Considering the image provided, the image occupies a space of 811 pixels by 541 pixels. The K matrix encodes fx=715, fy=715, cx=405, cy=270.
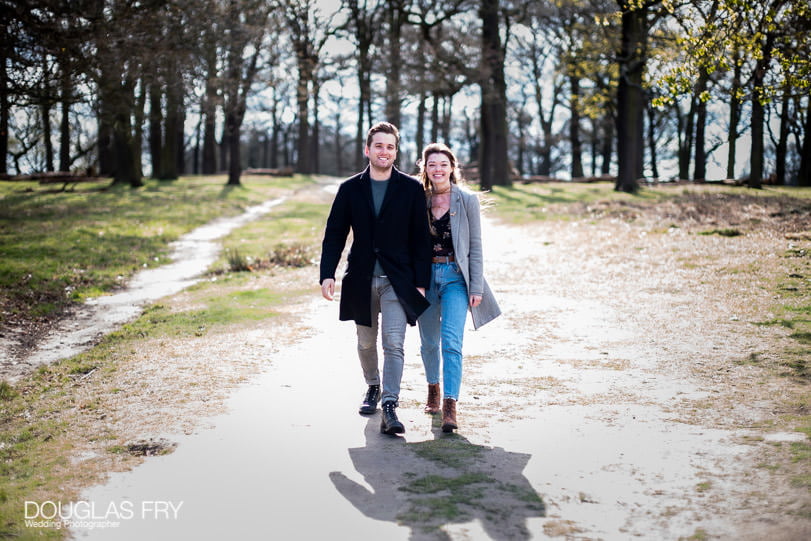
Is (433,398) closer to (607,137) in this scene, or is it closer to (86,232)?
(86,232)

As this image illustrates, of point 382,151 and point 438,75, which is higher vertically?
point 438,75

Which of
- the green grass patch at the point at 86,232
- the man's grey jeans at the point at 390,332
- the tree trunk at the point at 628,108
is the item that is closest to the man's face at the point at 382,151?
the man's grey jeans at the point at 390,332

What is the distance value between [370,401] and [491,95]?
23.8 m

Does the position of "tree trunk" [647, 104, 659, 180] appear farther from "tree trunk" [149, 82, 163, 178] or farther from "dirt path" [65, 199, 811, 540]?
"dirt path" [65, 199, 811, 540]

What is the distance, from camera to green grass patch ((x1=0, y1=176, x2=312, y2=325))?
1104 cm

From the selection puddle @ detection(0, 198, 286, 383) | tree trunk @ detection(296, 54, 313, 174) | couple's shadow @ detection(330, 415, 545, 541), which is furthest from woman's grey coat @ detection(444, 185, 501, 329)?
tree trunk @ detection(296, 54, 313, 174)

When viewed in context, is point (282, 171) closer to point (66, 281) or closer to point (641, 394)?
point (66, 281)

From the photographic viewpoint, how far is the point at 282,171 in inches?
1618

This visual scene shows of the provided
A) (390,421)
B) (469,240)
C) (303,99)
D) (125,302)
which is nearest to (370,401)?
(390,421)

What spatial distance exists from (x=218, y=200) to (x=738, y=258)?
1938 centimetres

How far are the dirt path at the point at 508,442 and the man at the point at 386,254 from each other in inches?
27.7

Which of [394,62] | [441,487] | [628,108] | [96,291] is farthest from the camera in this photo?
[394,62]

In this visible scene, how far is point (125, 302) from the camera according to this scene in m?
10.9

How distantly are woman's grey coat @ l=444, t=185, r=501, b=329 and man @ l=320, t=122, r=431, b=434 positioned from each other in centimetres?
23
